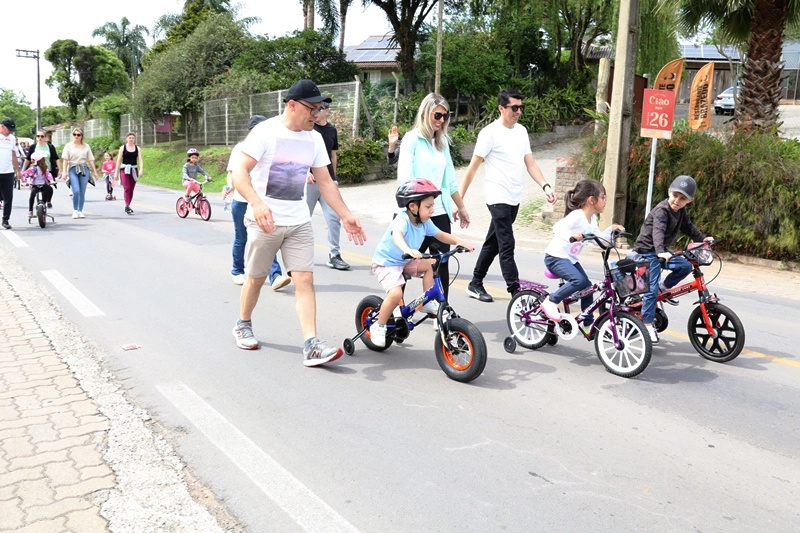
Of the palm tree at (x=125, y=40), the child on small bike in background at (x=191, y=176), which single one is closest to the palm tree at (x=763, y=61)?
the child on small bike in background at (x=191, y=176)

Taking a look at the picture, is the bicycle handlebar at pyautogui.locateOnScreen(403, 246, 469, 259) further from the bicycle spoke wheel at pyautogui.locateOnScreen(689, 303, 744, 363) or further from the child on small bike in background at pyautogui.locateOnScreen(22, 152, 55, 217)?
the child on small bike in background at pyautogui.locateOnScreen(22, 152, 55, 217)

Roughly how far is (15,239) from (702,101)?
1164 cm

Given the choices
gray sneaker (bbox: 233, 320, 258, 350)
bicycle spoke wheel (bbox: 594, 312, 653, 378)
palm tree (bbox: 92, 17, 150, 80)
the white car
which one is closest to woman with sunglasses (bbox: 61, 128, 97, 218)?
gray sneaker (bbox: 233, 320, 258, 350)

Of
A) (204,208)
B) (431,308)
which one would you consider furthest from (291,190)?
(204,208)

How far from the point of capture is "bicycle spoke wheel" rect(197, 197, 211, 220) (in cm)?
1509

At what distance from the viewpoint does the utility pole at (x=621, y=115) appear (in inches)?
471

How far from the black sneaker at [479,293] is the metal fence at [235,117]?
17.2 metres

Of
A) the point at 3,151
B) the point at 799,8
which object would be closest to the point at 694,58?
the point at 799,8

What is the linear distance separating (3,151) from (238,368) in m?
9.41

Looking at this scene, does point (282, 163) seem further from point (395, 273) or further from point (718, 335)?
point (718, 335)

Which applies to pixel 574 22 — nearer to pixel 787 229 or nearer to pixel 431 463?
pixel 787 229

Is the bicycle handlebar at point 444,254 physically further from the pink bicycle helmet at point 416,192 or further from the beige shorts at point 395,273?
the pink bicycle helmet at point 416,192

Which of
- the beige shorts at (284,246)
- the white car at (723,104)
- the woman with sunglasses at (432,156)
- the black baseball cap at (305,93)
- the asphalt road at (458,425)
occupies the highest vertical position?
the white car at (723,104)

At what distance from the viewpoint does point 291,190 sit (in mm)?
5363
